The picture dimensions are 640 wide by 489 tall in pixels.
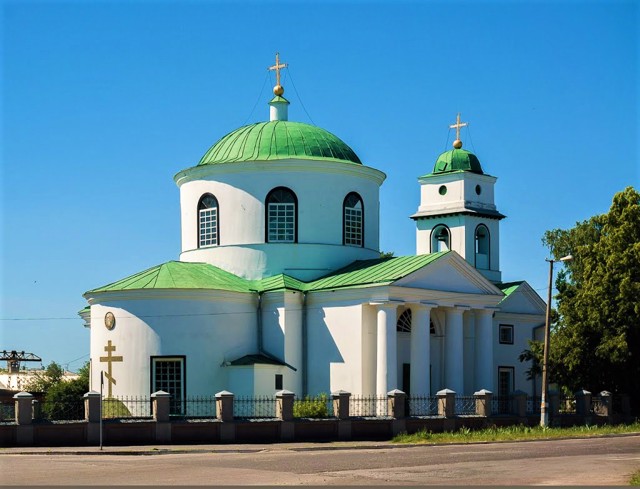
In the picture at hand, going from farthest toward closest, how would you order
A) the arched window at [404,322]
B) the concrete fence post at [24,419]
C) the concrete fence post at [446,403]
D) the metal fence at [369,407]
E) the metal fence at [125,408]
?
the arched window at [404,322] → the metal fence at [369,407] → the metal fence at [125,408] → the concrete fence post at [446,403] → the concrete fence post at [24,419]

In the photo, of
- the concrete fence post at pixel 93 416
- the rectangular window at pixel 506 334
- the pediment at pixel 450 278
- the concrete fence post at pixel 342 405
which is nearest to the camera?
the concrete fence post at pixel 93 416

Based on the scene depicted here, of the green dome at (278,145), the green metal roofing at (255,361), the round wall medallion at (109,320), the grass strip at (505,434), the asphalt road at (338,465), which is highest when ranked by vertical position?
the green dome at (278,145)

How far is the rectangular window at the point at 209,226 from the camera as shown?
142 ft

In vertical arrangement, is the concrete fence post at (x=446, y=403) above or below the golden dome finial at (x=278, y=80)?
below

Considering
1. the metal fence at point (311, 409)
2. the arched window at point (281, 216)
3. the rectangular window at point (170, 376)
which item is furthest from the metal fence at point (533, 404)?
the rectangular window at point (170, 376)

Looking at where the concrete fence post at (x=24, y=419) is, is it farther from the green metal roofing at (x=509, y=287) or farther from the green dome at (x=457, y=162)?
the green dome at (x=457, y=162)

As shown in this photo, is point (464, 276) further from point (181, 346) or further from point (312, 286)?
point (181, 346)

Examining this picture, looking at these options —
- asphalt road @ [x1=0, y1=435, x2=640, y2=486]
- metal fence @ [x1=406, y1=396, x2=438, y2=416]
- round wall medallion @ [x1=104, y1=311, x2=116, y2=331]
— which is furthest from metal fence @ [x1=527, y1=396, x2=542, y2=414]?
round wall medallion @ [x1=104, y1=311, x2=116, y2=331]

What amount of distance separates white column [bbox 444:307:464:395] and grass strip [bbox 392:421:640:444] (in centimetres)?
380

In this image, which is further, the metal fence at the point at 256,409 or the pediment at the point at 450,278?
the pediment at the point at 450,278

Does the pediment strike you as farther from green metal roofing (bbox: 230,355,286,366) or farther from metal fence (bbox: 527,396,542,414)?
green metal roofing (bbox: 230,355,286,366)

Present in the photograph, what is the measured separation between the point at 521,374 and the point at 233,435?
19603mm

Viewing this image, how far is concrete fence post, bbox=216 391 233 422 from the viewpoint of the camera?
1249 inches

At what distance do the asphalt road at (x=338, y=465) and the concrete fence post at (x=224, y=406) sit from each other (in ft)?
4.74
